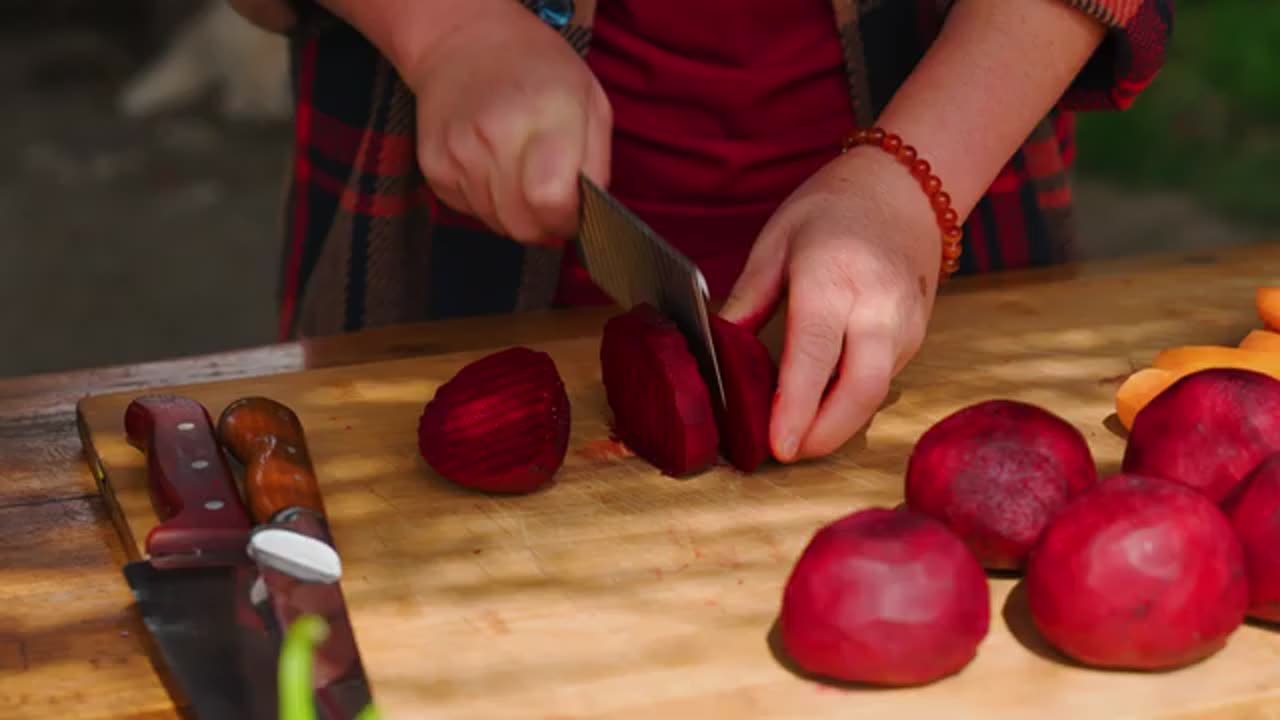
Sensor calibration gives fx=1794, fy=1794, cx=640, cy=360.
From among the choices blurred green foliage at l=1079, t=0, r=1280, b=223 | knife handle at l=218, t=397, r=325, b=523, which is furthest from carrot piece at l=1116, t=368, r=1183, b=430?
blurred green foliage at l=1079, t=0, r=1280, b=223

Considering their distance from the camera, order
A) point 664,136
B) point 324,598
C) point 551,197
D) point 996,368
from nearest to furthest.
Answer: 1. point 324,598
2. point 551,197
3. point 996,368
4. point 664,136

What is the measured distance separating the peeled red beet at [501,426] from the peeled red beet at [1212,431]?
45cm

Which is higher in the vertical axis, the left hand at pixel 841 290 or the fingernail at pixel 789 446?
the left hand at pixel 841 290

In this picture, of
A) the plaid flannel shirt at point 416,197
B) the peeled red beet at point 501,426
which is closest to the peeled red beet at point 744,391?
the peeled red beet at point 501,426

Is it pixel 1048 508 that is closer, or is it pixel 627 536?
pixel 1048 508

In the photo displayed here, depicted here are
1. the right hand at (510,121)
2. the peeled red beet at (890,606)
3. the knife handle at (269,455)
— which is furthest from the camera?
the right hand at (510,121)

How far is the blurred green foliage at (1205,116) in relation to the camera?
6.00m

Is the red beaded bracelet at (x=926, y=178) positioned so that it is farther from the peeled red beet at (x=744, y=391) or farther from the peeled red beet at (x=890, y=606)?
the peeled red beet at (x=890, y=606)

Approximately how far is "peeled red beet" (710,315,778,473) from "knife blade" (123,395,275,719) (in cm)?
39

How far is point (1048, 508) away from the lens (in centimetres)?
121

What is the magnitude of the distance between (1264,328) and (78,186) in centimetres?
472

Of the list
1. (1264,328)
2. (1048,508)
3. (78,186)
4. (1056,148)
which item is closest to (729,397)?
(1048,508)

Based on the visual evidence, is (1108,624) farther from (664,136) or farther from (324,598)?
(664,136)

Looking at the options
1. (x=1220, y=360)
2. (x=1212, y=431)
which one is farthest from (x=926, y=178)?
(x=1212, y=431)
